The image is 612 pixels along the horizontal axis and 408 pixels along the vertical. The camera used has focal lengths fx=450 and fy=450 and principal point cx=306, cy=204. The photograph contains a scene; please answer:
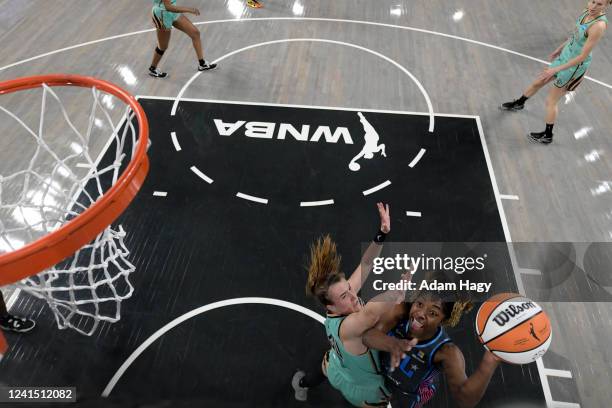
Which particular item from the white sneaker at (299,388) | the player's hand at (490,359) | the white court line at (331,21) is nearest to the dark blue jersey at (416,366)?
the player's hand at (490,359)

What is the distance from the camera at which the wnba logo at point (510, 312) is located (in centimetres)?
282

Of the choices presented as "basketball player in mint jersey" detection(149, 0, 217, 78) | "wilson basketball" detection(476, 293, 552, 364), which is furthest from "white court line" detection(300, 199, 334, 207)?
"basketball player in mint jersey" detection(149, 0, 217, 78)

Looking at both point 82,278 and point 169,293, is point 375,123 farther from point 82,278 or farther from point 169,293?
point 82,278

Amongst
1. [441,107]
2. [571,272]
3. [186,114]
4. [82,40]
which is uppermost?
[82,40]

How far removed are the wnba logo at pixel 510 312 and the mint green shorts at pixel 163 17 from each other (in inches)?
205

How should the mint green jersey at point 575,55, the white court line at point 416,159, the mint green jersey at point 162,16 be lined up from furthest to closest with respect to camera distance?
1. the mint green jersey at point 162,16
2. the white court line at point 416,159
3. the mint green jersey at point 575,55

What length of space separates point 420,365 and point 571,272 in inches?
102

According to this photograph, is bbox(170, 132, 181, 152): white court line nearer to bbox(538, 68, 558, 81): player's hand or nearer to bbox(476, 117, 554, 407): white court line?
bbox(476, 117, 554, 407): white court line

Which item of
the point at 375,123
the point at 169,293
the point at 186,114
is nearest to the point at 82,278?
the point at 169,293

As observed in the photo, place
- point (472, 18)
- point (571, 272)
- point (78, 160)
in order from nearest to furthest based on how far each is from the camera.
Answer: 1. point (571, 272)
2. point (78, 160)
3. point (472, 18)

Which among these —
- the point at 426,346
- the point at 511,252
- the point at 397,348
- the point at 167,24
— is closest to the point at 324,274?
the point at 397,348

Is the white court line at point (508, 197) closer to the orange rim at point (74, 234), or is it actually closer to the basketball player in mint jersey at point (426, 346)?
the basketball player in mint jersey at point (426, 346)

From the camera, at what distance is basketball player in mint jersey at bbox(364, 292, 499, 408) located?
2420 millimetres

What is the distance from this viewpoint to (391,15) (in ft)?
26.2
